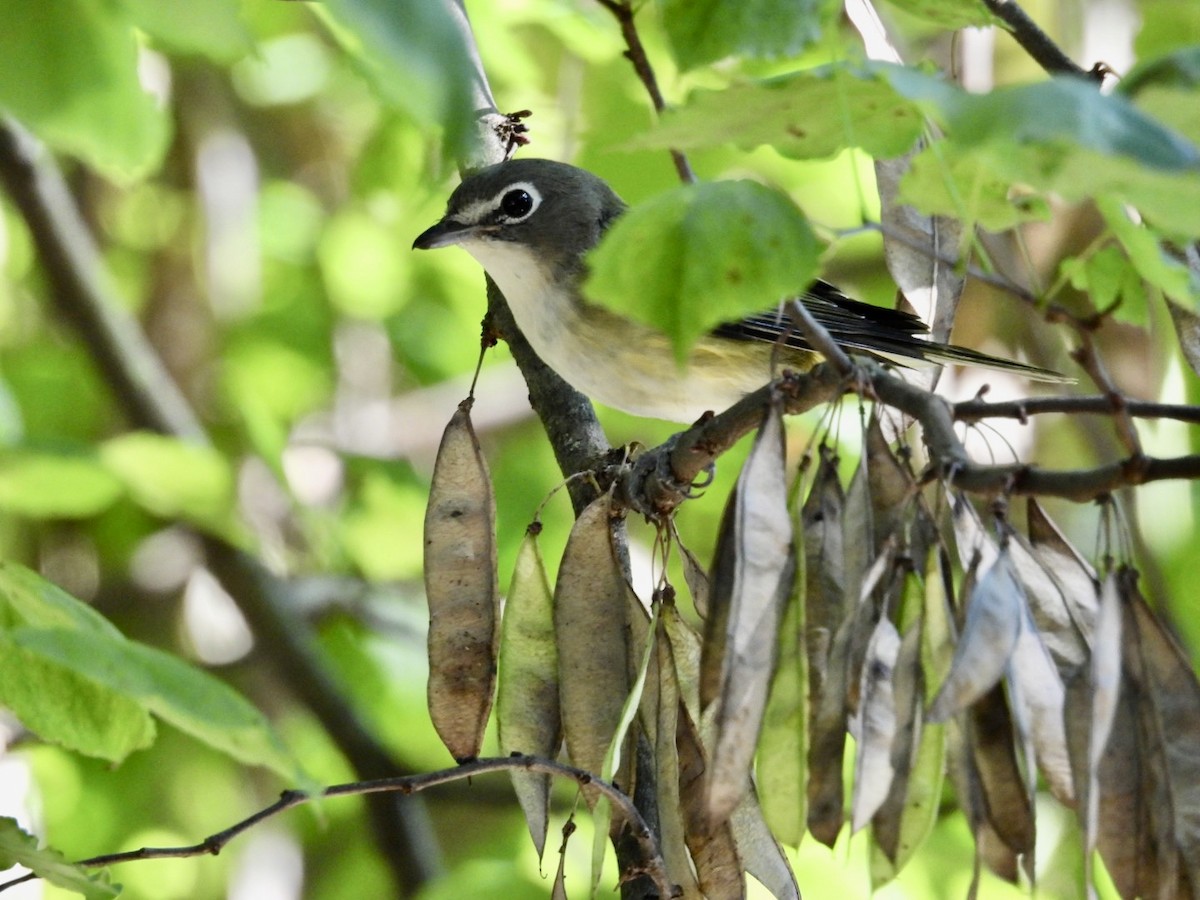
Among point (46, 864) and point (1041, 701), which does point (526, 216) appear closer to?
point (46, 864)

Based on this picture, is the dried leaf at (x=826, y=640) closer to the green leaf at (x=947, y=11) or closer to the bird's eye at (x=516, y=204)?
the green leaf at (x=947, y=11)

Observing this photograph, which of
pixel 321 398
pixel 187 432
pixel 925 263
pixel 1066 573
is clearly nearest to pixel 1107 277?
pixel 925 263

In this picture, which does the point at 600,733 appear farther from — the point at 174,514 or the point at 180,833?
the point at 180,833

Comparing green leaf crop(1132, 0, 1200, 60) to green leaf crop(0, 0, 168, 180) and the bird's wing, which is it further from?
green leaf crop(0, 0, 168, 180)

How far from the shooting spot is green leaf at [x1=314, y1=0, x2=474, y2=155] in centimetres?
104

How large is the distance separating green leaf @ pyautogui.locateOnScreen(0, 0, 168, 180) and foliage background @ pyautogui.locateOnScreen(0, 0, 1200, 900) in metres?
0.42

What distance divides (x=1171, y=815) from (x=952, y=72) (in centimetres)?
176

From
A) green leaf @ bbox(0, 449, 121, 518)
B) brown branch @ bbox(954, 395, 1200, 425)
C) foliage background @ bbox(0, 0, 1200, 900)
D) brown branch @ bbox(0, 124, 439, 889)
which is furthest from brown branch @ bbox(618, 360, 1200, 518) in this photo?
brown branch @ bbox(0, 124, 439, 889)

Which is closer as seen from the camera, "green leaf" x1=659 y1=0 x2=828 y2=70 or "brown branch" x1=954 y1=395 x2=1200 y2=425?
"brown branch" x1=954 y1=395 x2=1200 y2=425

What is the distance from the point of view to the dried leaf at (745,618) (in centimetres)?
143

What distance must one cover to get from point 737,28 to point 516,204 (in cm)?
175

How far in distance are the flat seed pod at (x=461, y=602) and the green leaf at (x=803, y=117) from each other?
2.70ft

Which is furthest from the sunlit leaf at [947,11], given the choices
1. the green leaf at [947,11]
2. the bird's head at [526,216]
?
the bird's head at [526,216]

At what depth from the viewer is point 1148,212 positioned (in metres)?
1.28
